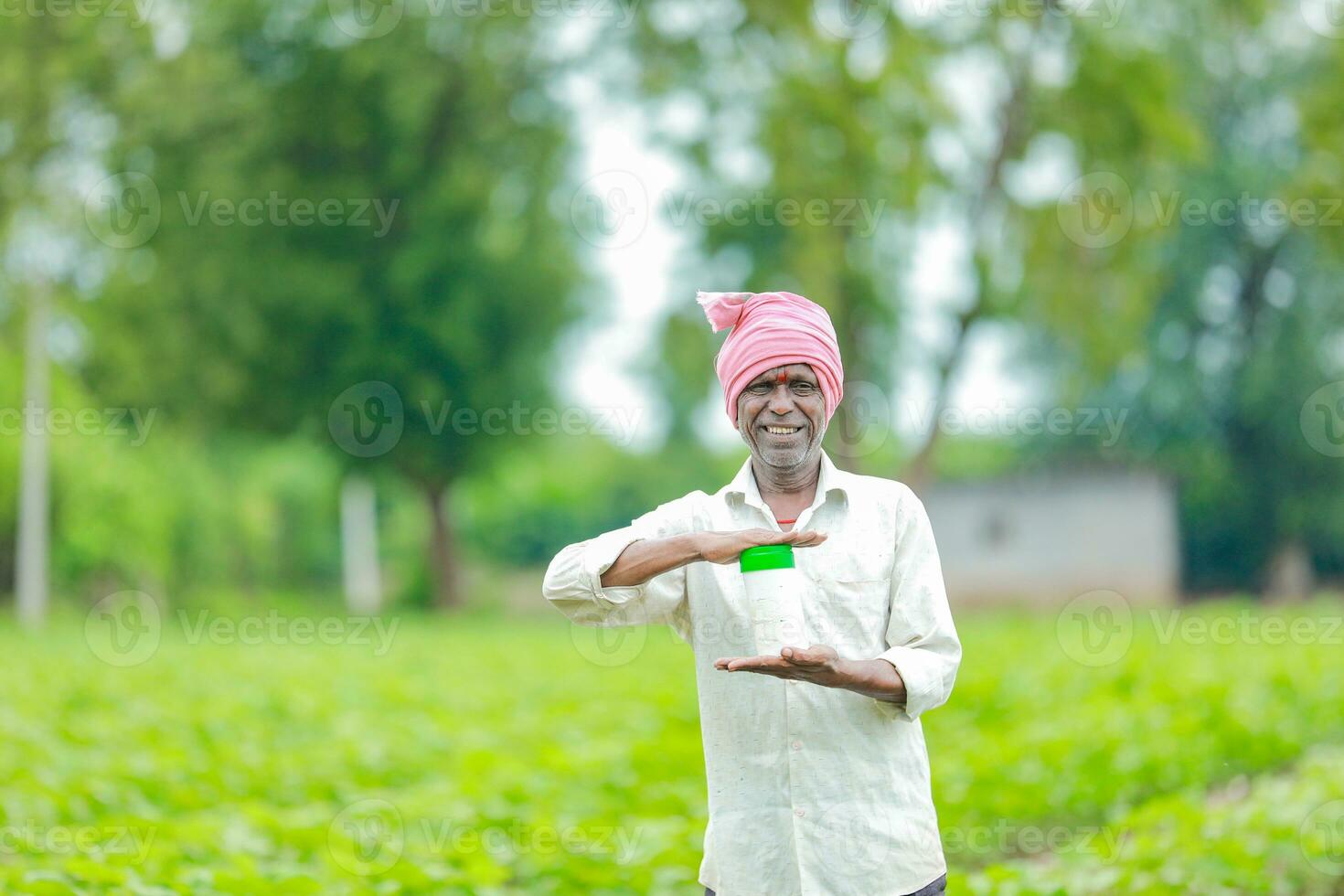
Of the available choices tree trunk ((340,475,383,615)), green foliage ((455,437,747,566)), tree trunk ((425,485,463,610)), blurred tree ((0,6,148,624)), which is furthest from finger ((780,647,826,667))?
green foliage ((455,437,747,566))

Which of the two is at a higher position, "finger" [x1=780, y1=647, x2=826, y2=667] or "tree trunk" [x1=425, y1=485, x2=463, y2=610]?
"tree trunk" [x1=425, y1=485, x2=463, y2=610]

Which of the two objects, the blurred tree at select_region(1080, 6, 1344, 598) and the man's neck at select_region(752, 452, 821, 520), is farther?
the blurred tree at select_region(1080, 6, 1344, 598)

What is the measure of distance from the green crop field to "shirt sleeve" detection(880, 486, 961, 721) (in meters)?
2.35

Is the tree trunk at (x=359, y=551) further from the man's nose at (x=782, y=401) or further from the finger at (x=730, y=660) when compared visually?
the finger at (x=730, y=660)

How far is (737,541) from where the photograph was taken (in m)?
2.64

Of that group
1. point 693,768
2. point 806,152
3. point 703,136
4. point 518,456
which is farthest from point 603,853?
point 518,456

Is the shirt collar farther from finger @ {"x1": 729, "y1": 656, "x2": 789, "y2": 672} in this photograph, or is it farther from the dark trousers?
the dark trousers

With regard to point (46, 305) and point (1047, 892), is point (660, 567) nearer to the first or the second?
point (1047, 892)

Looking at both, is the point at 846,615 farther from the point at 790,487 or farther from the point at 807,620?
the point at 790,487

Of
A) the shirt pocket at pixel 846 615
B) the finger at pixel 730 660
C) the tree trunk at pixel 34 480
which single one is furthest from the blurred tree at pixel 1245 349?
the finger at pixel 730 660

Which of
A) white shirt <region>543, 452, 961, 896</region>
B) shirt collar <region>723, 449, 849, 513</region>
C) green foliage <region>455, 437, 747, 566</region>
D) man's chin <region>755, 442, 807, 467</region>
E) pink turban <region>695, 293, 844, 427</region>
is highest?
green foliage <region>455, 437, 747, 566</region>

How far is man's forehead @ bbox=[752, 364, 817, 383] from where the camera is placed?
280 centimetres

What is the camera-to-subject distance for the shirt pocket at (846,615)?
2812mm

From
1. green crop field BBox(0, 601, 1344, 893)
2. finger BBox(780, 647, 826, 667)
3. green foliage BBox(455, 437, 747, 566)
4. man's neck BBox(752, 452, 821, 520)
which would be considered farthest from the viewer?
green foliage BBox(455, 437, 747, 566)
